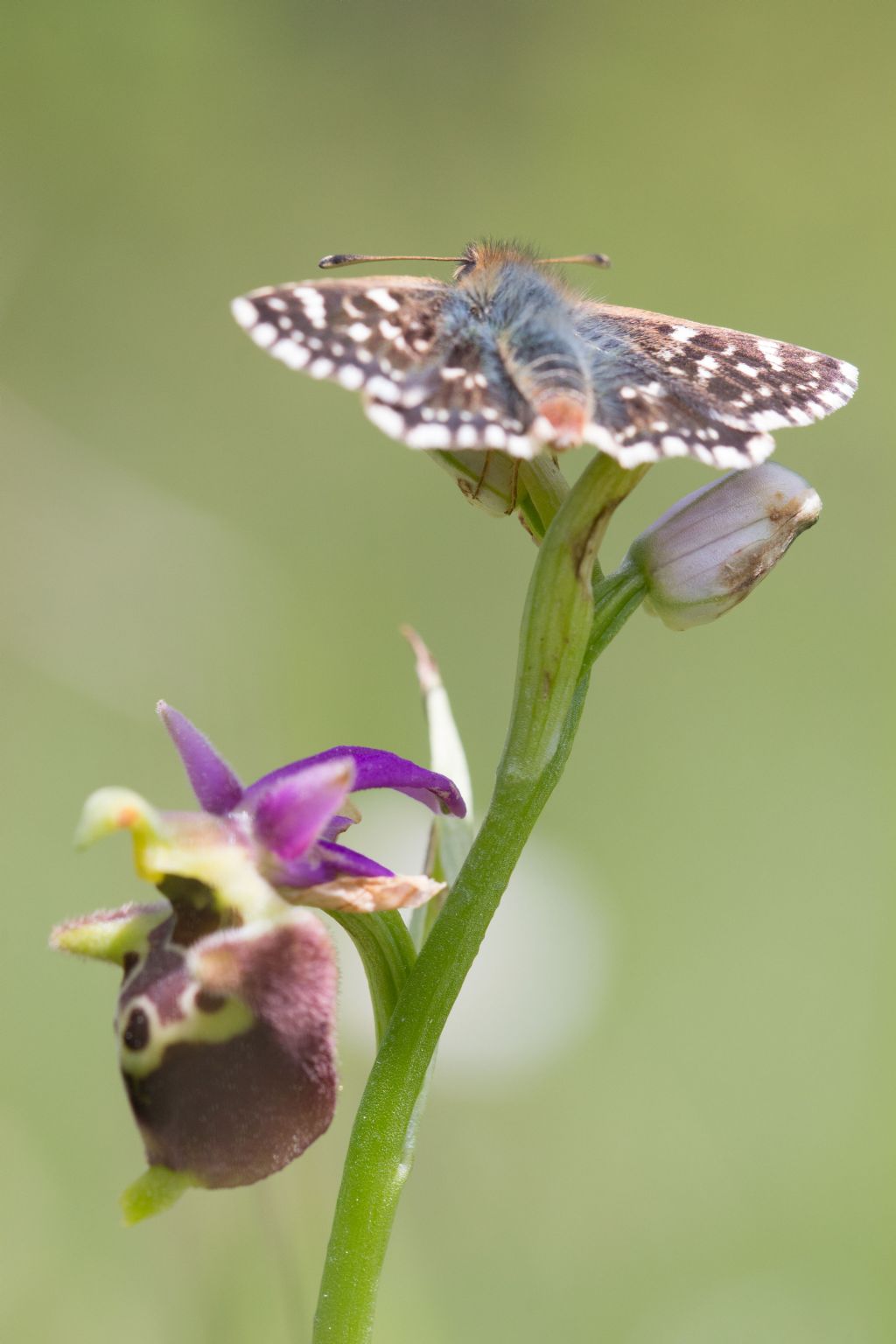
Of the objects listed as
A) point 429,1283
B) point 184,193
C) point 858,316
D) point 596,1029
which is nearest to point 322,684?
point 596,1029

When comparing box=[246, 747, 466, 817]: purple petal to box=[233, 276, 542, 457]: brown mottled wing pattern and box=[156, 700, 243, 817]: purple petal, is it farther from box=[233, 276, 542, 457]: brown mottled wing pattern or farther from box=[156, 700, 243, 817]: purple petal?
box=[233, 276, 542, 457]: brown mottled wing pattern

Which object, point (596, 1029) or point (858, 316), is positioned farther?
point (858, 316)

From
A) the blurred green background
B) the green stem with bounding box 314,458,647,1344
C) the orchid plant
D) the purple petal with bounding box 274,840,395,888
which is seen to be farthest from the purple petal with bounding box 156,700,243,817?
the blurred green background

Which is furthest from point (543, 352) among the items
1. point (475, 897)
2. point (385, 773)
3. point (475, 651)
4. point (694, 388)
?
point (475, 651)

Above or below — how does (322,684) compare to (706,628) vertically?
below

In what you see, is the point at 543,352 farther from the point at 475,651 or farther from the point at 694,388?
the point at 475,651

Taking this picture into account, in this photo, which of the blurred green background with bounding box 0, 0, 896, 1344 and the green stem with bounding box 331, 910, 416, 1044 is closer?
the green stem with bounding box 331, 910, 416, 1044

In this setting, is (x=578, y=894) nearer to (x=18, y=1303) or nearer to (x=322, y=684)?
(x=322, y=684)
